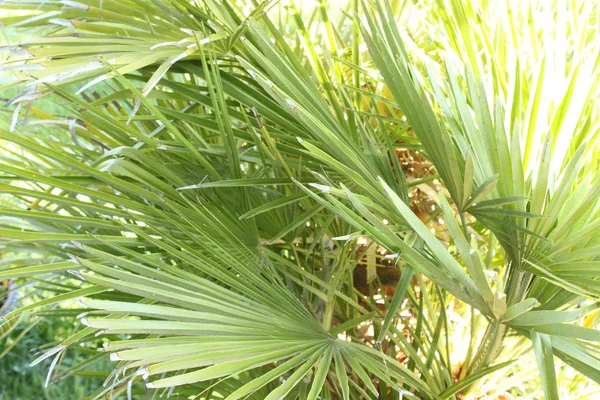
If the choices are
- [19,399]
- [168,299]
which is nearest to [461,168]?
[168,299]

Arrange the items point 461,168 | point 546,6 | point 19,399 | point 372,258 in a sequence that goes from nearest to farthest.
Result: point 461,168, point 546,6, point 372,258, point 19,399

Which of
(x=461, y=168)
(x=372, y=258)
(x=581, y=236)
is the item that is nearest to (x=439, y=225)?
(x=372, y=258)

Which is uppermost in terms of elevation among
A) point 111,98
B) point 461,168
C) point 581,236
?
point 111,98

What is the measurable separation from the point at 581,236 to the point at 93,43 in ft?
1.91

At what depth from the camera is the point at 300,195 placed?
0.77 m

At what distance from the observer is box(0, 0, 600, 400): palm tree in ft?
1.83

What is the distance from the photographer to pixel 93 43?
781 millimetres

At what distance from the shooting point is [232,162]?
782 millimetres

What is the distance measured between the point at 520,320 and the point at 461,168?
0.68 feet

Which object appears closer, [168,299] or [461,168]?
[168,299]

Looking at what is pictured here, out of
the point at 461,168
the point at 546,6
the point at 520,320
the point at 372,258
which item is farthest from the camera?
the point at 372,258

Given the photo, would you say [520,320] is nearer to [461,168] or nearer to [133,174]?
[461,168]

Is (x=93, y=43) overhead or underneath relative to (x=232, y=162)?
overhead

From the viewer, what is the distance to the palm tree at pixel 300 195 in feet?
1.83
